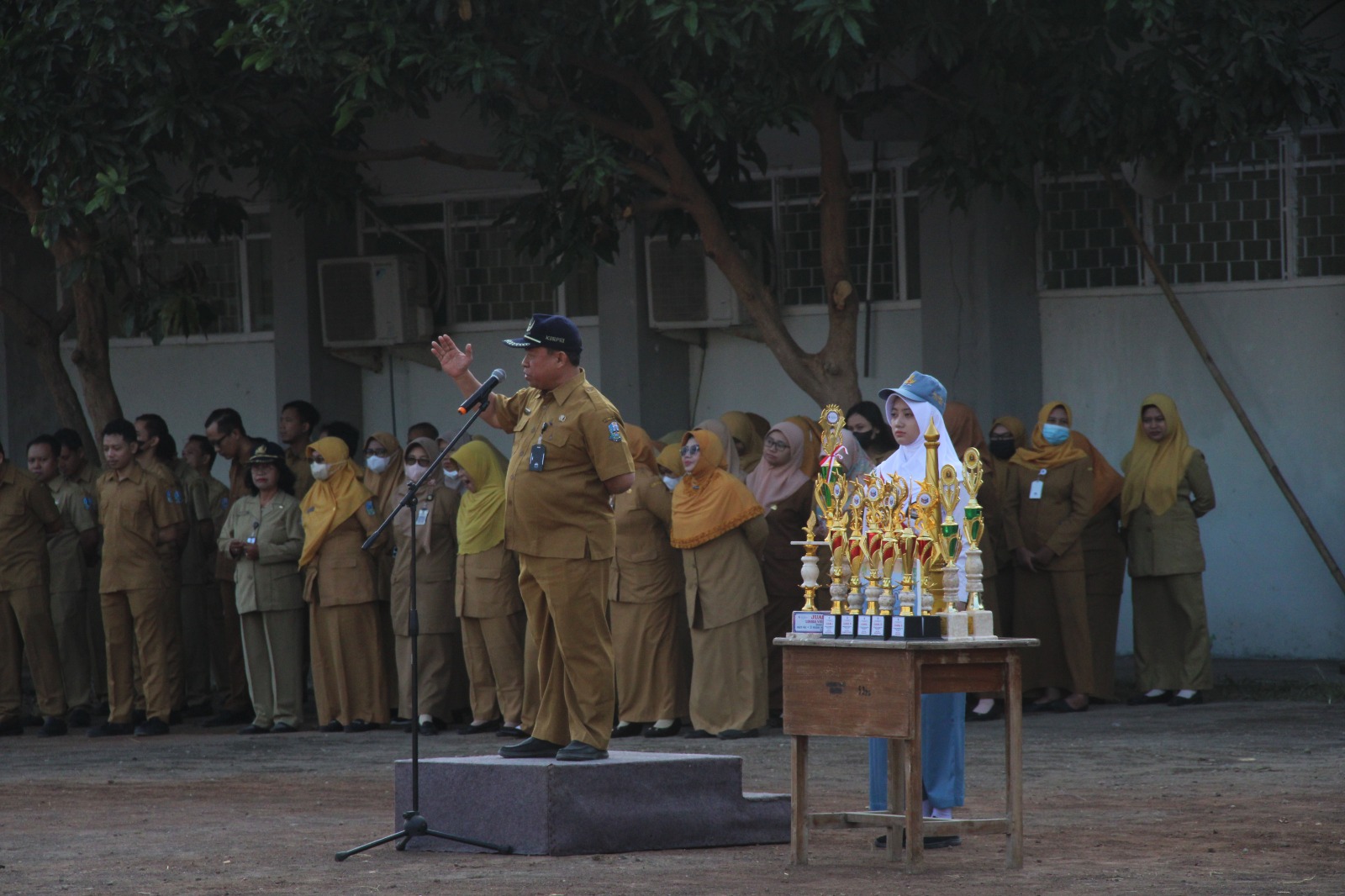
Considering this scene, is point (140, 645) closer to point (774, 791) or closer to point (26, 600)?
point (26, 600)

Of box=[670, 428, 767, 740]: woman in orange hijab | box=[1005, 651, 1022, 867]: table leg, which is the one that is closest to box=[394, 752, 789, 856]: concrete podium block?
box=[1005, 651, 1022, 867]: table leg

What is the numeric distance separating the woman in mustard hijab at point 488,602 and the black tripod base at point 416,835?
4002 mm

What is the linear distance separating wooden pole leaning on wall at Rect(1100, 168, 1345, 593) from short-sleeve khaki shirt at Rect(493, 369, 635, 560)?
6592mm

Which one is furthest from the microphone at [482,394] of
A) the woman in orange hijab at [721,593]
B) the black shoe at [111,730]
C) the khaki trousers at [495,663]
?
the black shoe at [111,730]

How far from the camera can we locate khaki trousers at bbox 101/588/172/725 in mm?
12055

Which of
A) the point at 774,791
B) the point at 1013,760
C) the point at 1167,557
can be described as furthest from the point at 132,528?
the point at 1013,760

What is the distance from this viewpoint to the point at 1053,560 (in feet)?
38.1

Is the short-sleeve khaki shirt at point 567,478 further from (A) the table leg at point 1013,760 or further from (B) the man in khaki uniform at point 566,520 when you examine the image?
(A) the table leg at point 1013,760

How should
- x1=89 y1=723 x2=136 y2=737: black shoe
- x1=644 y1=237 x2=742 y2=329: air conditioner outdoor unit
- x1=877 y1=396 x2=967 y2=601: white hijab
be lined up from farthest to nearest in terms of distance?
1. x1=644 y1=237 x2=742 y2=329: air conditioner outdoor unit
2. x1=89 y1=723 x2=136 y2=737: black shoe
3. x1=877 y1=396 x2=967 y2=601: white hijab

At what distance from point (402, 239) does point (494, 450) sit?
4.77m

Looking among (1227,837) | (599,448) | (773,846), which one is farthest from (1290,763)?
(599,448)

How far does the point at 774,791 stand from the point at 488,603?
3.19 metres

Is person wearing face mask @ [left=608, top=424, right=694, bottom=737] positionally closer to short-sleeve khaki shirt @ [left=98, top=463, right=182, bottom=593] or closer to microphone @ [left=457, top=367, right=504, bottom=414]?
short-sleeve khaki shirt @ [left=98, top=463, right=182, bottom=593]

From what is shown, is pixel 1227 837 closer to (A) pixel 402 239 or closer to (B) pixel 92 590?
(B) pixel 92 590
